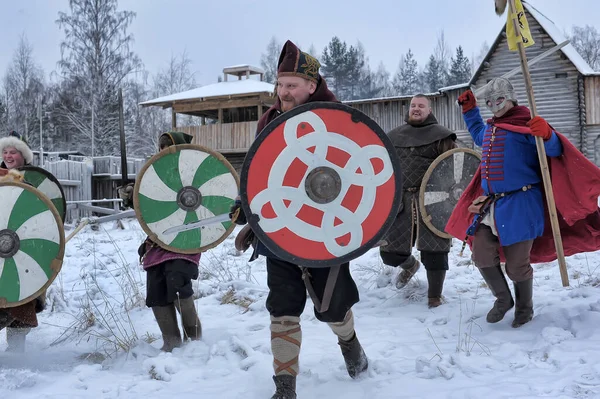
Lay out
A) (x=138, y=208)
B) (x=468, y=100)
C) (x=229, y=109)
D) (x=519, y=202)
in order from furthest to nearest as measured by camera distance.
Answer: (x=229, y=109)
(x=468, y=100)
(x=138, y=208)
(x=519, y=202)

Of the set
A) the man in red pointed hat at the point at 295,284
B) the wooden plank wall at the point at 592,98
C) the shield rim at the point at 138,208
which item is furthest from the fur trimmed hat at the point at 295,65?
the wooden plank wall at the point at 592,98

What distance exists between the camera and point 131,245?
790cm

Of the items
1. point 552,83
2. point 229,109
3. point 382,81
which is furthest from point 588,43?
point 229,109

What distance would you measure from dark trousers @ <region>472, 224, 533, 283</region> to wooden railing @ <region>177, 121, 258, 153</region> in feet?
51.0

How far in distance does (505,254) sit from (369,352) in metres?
1.01

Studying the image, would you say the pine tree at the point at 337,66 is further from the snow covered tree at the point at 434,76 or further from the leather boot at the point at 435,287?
the leather boot at the point at 435,287

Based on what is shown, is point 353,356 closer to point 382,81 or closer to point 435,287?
point 435,287

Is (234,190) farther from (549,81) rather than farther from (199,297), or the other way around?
(549,81)

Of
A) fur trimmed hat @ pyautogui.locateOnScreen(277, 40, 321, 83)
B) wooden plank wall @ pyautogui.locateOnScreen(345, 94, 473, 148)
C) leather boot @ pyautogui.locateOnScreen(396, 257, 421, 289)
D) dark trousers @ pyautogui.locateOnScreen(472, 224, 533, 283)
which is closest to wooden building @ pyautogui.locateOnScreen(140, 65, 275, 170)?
wooden plank wall @ pyautogui.locateOnScreen(345, 94, 473, 148)

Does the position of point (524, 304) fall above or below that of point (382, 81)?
below

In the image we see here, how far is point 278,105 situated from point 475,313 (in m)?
1.95

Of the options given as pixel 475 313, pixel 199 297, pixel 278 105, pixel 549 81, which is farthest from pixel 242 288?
pixel 549 81

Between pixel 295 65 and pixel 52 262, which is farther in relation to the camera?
pixel 52 262

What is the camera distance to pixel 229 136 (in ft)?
61.6
